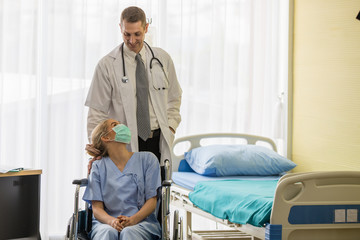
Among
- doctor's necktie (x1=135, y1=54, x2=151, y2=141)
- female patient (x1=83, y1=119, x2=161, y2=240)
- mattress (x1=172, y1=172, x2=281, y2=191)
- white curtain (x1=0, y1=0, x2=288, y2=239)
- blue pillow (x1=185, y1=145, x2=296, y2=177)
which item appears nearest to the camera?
female patient (x1=83, y1=119, x2=161, y2=240)

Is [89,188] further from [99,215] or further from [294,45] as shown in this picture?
[294,45]

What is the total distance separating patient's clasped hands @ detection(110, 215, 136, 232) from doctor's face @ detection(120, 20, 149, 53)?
0.84 metres

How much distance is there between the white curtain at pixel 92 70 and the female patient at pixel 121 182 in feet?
4.84

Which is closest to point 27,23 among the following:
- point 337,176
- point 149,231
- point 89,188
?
point 89,188

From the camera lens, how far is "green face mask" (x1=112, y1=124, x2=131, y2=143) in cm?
264

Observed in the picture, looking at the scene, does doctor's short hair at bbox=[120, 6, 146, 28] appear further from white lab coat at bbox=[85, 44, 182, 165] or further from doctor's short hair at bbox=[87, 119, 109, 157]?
doctor's short hair at bbox=[87, 119, 109, 157]

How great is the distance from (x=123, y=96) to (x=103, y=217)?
2.01 ft

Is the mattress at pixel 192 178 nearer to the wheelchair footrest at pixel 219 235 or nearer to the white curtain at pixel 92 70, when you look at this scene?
the wheelchair footrest at pixel 219 235

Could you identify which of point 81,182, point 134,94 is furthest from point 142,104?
point 81,182

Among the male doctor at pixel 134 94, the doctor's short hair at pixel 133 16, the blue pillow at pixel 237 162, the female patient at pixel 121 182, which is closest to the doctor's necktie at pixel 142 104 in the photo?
the male doctor at pixel 134 94

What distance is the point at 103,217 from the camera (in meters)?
2.52

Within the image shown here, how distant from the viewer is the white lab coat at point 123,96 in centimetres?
278

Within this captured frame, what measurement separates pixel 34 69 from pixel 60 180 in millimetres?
831

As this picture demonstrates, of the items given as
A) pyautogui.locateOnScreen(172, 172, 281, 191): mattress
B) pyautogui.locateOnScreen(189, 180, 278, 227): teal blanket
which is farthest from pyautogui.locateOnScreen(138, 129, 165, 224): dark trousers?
pyautogui.locateOnScreen(172, 172, 281, 191): mattress
